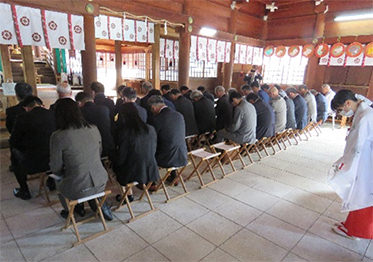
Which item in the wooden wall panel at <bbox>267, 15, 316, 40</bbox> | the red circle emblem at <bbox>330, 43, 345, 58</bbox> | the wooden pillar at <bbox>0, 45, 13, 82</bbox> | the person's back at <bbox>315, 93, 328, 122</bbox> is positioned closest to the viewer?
the wooden pillar at <bbox>0, 45, 13, 82</bbox>

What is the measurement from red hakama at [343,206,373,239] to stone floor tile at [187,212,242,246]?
138cm

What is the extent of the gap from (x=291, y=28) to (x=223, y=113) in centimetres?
819

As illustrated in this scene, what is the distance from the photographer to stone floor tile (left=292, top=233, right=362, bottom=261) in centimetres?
264

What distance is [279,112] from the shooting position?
19.6 ft

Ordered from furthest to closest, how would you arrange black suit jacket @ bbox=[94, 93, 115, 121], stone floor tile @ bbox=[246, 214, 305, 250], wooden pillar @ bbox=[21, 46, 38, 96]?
wooden pillar @ bbox=[21, 46, 38, 96]
black suit jacket @ bbox=[94, 93, 115, 121]
stone floor tile @ bbox=[246, 214, 305, 250]

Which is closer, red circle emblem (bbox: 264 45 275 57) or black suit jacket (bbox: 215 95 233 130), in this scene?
black suit jacket (bbox: 215 95 233 130)

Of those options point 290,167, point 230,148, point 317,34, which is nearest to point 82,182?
point 230,148

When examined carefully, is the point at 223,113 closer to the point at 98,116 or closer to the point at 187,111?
the point at 187,111

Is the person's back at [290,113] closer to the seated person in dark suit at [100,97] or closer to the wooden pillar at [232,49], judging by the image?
the wooden pillar at [232,49]

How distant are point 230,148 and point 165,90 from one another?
2387 mm

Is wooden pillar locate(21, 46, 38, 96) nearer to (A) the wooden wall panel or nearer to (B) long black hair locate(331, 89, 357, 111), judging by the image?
(B) long black hair locate(331, 89, 357, 111)

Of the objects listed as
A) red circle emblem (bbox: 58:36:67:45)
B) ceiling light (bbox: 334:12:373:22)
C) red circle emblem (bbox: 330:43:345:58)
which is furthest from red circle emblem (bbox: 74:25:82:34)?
ceiling light (bbox: 334:12:373:22)

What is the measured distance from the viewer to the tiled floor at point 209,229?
8.59 ft

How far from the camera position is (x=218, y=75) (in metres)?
13.6
